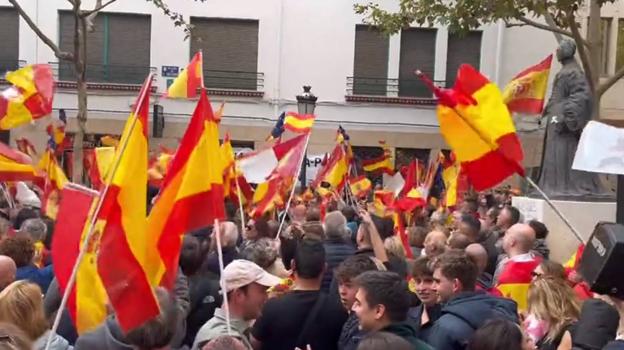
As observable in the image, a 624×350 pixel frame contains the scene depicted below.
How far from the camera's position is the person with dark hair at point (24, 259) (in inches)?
244

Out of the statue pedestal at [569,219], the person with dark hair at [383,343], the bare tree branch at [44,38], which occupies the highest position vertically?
the bare tree branch at [44,38]

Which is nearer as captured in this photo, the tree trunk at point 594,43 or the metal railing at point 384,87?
the tree trunk at point 594,43

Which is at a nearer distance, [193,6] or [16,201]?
[16,201]

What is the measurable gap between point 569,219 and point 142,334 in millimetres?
7205

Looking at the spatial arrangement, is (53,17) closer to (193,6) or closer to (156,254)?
(193,6)

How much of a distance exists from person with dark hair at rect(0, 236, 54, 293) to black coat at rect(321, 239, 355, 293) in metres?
1.95

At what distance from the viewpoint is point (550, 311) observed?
4984 mm

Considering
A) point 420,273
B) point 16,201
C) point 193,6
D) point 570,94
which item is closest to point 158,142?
point 193,6

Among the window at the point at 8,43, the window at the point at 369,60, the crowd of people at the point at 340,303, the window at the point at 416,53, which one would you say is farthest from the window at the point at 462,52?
Answer: the crowd of people at the point at 340,303

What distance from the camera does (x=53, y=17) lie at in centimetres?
2747

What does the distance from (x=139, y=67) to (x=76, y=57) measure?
36.5ft

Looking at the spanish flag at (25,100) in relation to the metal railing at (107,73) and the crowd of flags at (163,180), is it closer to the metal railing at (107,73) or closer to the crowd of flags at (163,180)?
the crowd of flags at (163,180)

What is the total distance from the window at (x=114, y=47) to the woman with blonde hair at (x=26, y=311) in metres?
23.5

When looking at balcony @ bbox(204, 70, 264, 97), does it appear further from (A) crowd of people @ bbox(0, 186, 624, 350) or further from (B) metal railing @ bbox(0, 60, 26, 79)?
(A) crowd of people @ bbox(0, 186, 624, 350)
